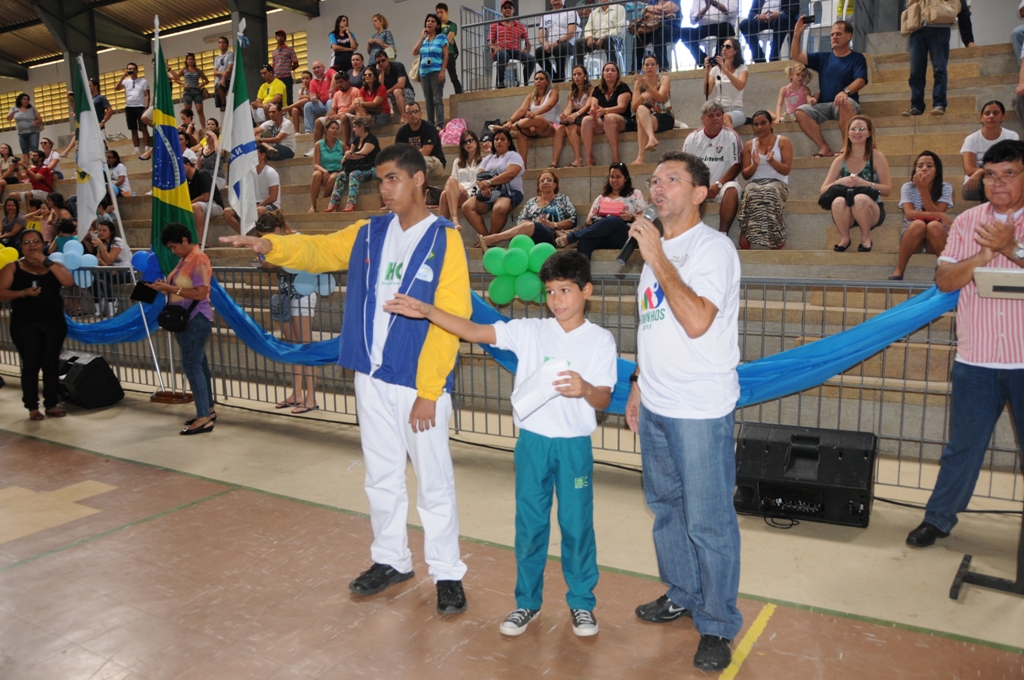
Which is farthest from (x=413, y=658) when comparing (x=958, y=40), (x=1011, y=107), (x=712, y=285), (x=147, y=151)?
(x=147, y=151)

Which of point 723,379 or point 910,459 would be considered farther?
point 910,459

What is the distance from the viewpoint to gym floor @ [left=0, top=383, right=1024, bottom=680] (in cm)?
316

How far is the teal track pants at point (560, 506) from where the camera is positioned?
3.22 metres

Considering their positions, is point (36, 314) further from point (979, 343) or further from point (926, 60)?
point (926, 60)

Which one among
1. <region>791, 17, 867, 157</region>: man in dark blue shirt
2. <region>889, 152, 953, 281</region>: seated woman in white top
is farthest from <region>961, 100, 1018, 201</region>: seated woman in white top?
<region>791, 17, 867, 157</region>: man in dark blue shirt

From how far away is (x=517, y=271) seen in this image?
559cm

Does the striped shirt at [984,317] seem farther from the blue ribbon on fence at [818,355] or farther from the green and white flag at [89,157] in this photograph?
the green and white flag at [89,157]

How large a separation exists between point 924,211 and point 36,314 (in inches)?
324

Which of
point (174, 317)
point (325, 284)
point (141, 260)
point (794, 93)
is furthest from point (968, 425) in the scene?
point (141, 260)

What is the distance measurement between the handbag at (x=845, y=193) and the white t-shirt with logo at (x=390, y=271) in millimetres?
5036

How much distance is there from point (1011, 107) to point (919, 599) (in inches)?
288

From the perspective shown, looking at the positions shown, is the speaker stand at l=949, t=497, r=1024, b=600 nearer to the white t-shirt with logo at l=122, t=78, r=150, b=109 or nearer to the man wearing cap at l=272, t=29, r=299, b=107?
the man wearing cap at l=272, t=29, r=299, b=107

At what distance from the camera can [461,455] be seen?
611 cm

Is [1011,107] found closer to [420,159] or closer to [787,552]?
[787,552]
